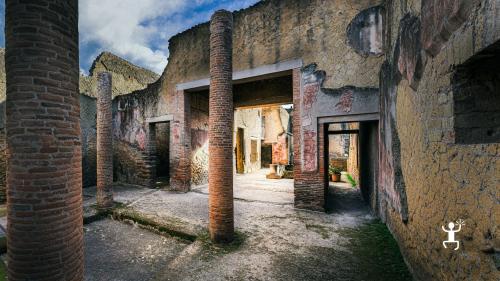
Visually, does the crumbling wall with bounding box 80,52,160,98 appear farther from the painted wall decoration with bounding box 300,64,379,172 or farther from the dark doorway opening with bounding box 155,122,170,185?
the painted wall decoration with bounding box 300,64,379,172

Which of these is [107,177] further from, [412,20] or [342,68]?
[412,20]

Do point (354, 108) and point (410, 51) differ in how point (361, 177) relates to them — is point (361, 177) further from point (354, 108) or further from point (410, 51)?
point (410, 51)

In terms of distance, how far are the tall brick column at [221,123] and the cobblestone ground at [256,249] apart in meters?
0.67

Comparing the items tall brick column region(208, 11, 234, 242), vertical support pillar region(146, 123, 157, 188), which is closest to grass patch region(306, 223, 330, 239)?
tall brick column region(208, 11, 234, 242)

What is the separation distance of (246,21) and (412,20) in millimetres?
5310

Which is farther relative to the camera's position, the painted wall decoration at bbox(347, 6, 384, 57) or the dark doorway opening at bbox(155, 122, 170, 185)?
the dark doorway opening at bbox(155, 122, 170, 185)

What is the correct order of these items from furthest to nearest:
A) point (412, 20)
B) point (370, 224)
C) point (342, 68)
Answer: point (342, 68) → point (370, 224) → point (412, 20)

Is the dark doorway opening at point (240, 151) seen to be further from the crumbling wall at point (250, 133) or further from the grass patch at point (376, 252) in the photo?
the grass patch at point (376, 252)

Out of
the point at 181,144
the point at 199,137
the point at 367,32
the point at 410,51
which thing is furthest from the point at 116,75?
the point at 410,51

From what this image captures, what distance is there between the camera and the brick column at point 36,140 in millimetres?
1869

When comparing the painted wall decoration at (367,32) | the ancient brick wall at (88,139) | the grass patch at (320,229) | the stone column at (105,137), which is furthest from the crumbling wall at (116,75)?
the grass patch at (320,229)

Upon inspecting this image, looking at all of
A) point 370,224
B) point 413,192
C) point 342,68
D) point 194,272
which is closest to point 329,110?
point 342,68

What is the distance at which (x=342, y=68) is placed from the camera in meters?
5.67

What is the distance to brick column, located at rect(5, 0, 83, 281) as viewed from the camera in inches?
73.6
